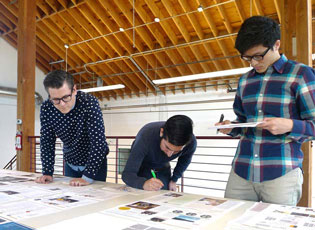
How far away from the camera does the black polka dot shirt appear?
1.58 metres

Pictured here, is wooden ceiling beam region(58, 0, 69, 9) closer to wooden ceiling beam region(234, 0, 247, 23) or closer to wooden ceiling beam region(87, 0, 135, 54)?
wooden ceiling beam region(87, 0, 135, 54)

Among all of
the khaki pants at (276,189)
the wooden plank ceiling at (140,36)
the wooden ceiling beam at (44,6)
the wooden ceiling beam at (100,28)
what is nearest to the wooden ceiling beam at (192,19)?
the wooden plank ceiling at (140,36)

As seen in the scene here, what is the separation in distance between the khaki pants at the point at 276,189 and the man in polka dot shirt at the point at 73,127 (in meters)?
0.83

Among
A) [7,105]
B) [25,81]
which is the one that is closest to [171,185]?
[25,81]

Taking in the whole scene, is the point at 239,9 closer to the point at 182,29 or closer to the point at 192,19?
the point at 192,19

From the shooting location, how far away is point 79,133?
162cm

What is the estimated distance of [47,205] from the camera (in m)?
1.10

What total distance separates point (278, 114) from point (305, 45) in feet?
3.12

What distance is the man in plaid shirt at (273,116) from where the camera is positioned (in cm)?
104

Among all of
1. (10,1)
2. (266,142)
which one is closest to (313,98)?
(266,142)

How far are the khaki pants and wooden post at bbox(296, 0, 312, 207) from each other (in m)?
0.67

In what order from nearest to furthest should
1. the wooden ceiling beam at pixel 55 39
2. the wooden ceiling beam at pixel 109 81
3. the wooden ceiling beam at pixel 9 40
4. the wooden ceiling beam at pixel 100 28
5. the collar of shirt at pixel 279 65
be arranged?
the collar of shirt at pixel 279 65
the wooden ceiling beam at pixel 100 28
the wooden ceiling beam at pixel 55 39
the wooden ceiling beam at pixel 9 40
the wooden ceiling beam at pixel 109 81

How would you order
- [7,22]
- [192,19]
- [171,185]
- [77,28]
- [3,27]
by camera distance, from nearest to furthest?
[171,185] < [192,19] < [77,28] < [7,22] < [3,27]

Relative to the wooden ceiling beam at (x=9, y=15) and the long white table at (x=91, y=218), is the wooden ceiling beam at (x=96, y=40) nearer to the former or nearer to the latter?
the wooden ceiling beam at (x=9, y=15)
